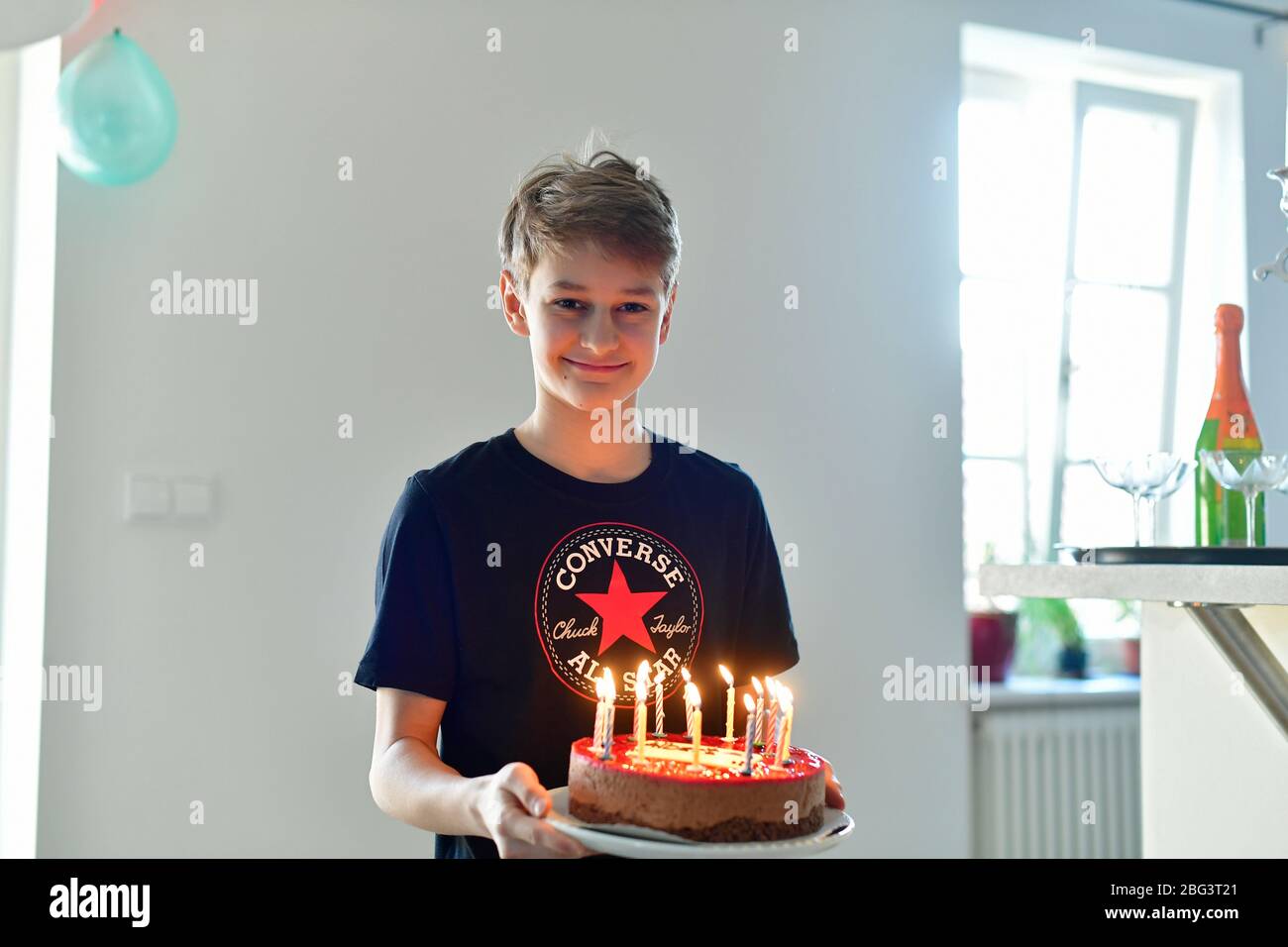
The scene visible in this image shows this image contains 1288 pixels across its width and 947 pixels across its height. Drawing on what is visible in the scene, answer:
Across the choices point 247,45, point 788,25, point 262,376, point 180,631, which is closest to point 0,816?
point 180,631

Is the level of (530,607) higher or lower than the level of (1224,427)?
lower

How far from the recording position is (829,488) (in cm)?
296

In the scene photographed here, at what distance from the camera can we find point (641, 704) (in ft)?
3.96

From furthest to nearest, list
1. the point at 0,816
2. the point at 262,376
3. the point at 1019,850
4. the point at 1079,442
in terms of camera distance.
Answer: the point at 1079,442 → the point at 1019,850 → the point at 262,376 → the point at 0,816

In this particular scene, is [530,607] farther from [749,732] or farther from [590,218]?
[590,218]

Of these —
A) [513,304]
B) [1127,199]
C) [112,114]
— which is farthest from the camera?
[1127,199]

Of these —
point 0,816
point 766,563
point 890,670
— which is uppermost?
point 766,563

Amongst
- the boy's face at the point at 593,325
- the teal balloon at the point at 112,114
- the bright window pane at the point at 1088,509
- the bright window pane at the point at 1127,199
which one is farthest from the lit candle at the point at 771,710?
the bright window pane at the point at 1127,199

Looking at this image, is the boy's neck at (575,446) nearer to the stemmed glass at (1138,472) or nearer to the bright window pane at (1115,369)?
the stemmed glass at (1138,472)

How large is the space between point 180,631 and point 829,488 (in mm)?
1565

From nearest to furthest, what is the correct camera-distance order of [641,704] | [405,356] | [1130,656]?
[641,704]
[405,356]
[1130,656]

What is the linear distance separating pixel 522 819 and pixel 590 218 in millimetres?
694

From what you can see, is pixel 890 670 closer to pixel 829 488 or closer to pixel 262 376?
pixel 829 488


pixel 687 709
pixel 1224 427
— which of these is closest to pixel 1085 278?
pixel 1224 427
